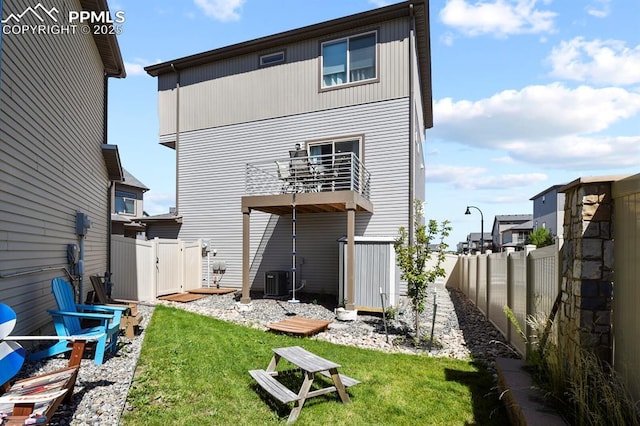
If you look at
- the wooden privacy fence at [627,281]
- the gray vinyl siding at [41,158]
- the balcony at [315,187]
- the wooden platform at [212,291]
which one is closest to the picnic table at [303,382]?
the wooden privacy fence at [627,281]

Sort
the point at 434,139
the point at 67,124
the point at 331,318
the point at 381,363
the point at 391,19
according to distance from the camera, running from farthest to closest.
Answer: the point at 434,139 < the point at 391,19 < the point at 331,318 < the point at 67,124 < the point at 381,363

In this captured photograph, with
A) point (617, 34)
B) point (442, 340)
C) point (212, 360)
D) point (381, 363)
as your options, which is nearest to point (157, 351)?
point (212, 360)

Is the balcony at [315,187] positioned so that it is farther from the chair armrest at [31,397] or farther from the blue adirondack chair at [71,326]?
the chair armrest at [31,397]

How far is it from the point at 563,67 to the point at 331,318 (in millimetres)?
8788

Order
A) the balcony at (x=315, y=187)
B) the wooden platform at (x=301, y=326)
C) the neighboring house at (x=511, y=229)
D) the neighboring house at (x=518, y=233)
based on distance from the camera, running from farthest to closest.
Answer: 1. the neighboring house at (x=511, y=229)
2. the neighboring house at (x=518, y=233)
3. the balcony at (x=315, y=187)
4. the wooden platform at (x=301, y=326)

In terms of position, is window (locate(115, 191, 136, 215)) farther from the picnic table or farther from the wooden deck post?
the picnic table

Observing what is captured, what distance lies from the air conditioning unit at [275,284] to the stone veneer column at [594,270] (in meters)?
9.68

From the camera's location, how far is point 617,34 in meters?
5.95

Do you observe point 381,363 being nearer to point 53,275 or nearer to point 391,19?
point 53,275

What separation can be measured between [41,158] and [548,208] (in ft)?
144

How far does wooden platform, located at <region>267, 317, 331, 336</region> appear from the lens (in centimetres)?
742

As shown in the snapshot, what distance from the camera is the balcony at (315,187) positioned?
10.2 m

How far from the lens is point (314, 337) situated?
7.48 meters

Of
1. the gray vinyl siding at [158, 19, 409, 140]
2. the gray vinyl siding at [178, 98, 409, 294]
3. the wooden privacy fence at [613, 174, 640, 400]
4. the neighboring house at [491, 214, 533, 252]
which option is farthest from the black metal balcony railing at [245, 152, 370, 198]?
the neighboring house at [491, 214, 533, 252]
